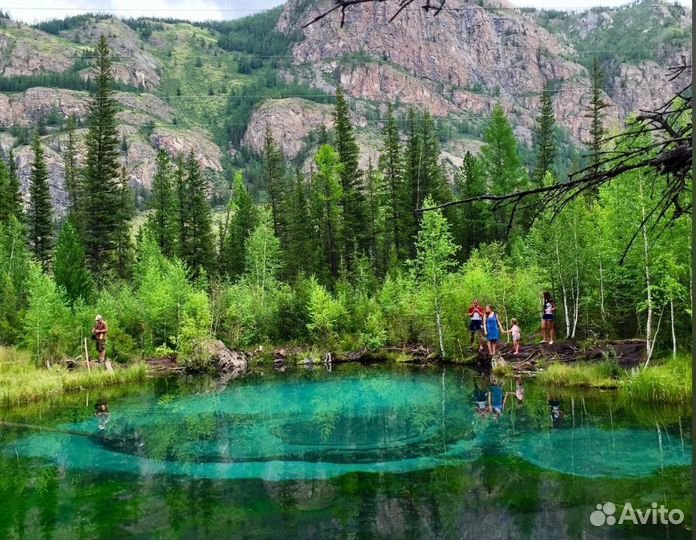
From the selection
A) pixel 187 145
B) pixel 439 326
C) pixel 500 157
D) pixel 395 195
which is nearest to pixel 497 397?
pixel 439 326

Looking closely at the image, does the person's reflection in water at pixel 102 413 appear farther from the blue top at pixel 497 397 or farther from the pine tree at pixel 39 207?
the pine tree at pixel 39 207

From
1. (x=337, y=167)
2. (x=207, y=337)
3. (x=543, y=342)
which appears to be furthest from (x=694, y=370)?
(x=337, y=167)

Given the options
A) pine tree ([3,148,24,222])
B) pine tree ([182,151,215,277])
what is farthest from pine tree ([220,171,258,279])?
pine tree ([3,148,24,222])

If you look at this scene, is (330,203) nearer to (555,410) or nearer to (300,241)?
(300,241)

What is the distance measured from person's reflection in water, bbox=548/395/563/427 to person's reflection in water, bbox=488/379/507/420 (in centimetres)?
109

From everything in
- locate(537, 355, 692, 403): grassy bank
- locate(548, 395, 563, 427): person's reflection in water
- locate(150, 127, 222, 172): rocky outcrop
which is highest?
locate(150, 127, 222, 172): rocky outcrop

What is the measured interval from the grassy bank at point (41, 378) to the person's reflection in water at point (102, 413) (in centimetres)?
224

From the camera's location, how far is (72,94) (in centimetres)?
17038

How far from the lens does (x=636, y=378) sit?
44.7ft

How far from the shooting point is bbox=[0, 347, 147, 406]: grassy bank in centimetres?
1639

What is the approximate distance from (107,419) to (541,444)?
1004cm

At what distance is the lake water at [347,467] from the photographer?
702cm

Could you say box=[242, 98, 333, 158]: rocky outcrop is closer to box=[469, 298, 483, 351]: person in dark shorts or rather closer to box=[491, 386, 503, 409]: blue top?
box=[469, 298, 483, 351]: person in dark shorts

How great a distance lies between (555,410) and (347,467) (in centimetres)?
570
